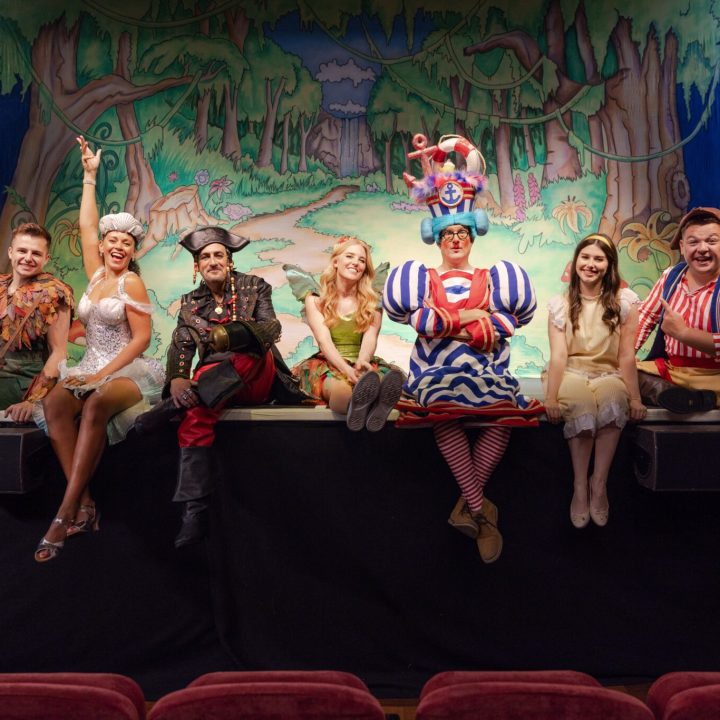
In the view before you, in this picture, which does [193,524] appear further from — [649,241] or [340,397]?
[649,241]

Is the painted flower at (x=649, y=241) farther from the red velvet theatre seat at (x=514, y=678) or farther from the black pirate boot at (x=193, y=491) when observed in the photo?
the red velvet theatre seat at (x=514, y=678)

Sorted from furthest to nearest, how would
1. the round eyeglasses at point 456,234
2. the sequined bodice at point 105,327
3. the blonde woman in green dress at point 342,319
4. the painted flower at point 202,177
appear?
the painted flower at point 202,177 → the blonde woman in green dress at point 342,319 → the sequined bodice at point 105,327 → the round eyeglasses at point 456,234

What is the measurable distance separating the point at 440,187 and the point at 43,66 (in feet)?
13.0

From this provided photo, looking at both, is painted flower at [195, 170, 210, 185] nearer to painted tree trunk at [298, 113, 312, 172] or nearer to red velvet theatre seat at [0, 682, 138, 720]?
painted tree trunk at [298, 113, 312, 172]

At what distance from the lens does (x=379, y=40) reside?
6.09 metres

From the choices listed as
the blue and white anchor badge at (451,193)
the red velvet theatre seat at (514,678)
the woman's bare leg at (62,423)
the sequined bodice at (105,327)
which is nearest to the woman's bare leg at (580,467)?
the blue and white anchor badge at (451,193)

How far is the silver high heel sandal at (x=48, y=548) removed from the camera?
3451 mm

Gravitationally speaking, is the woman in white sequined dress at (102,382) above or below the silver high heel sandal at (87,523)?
above

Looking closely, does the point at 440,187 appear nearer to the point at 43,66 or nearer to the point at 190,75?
the point at 190,75

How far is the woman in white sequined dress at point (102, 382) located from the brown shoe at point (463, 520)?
1537mm

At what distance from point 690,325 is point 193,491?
8.02 feet

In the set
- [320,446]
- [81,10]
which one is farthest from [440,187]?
[81,10]

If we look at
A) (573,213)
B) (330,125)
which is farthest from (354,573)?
(330,125)

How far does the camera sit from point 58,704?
1770mm
